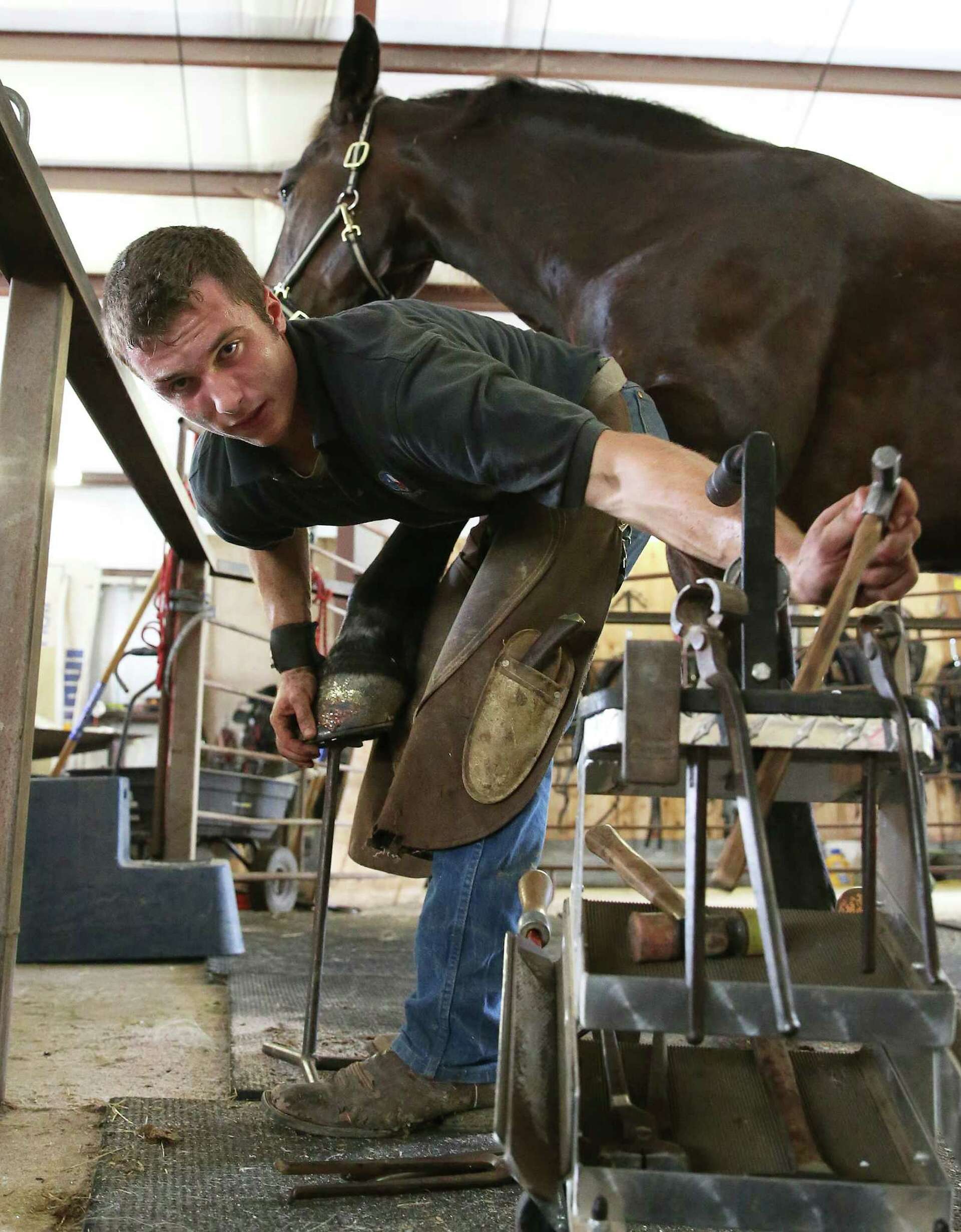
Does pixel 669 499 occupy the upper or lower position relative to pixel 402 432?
lower

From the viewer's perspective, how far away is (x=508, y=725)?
1.44m

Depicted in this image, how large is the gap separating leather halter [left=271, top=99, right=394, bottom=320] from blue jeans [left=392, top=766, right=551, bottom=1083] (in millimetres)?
1443

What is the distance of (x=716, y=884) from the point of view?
921mm

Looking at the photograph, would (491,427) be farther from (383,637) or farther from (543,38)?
(543,38)

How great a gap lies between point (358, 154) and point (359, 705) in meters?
1.42

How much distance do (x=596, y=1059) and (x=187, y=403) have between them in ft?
3.12

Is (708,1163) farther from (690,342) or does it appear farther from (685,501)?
(690,342)

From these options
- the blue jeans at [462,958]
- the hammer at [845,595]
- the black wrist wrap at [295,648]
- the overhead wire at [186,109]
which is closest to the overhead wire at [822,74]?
the overhead wire at [186,109]

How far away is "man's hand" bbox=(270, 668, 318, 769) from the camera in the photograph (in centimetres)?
184

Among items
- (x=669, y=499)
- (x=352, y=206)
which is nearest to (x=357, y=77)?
(x=352, y=206)

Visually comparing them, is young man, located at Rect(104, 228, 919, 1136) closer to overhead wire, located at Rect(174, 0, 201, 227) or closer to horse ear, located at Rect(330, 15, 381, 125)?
horse ear, located at Rect(330, 15, 381, 125)

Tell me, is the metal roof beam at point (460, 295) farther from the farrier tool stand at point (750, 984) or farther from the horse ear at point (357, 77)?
the farrier tool stand at point (750, 984)

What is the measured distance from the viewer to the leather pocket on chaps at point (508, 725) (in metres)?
1.44

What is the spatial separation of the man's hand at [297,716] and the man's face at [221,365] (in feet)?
1.65
